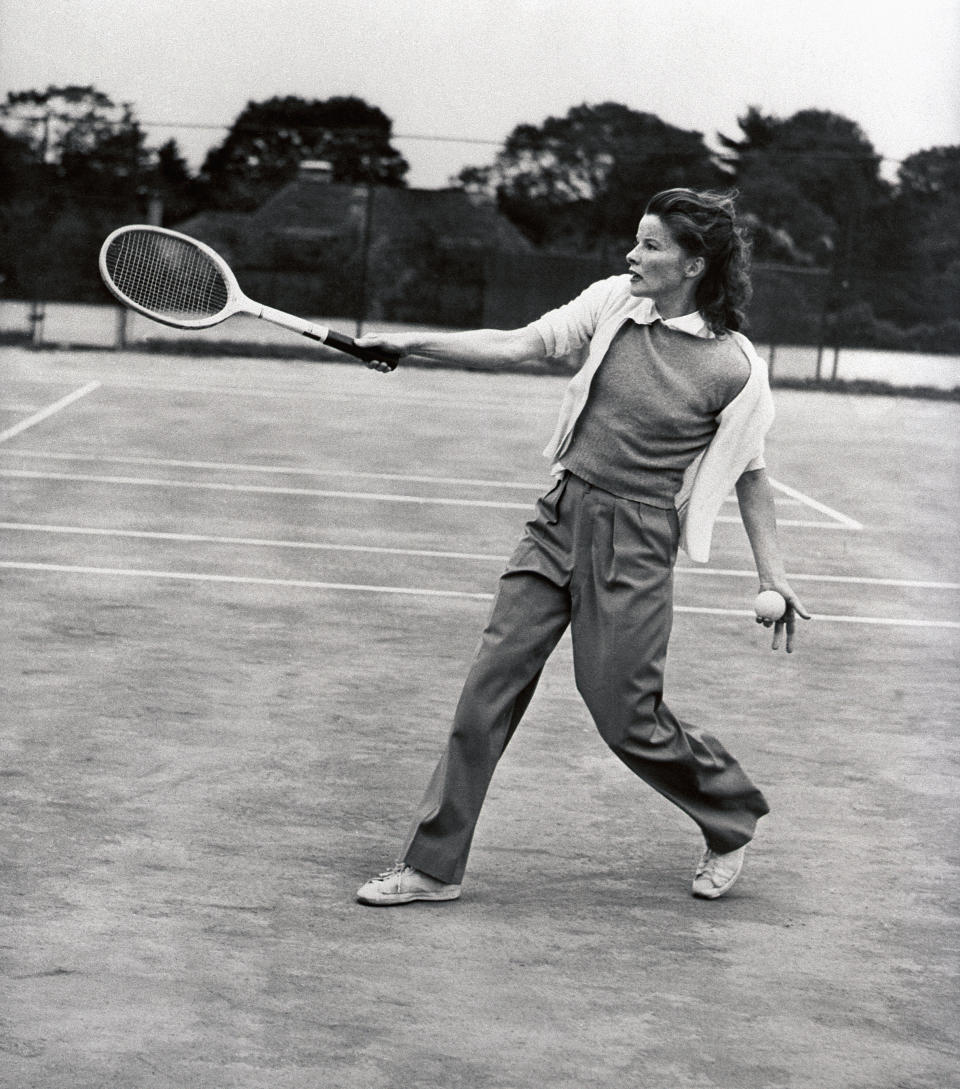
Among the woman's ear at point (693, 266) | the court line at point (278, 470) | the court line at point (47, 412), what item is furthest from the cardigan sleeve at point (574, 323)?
the court line at point (47, 412)

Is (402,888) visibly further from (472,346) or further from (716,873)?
(472,346)

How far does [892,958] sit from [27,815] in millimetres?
2218

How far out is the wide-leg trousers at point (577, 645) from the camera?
4293 millimetres

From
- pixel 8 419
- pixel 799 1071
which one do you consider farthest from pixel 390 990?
pixel 8 419

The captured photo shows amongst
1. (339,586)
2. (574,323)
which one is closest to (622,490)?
(574,323)

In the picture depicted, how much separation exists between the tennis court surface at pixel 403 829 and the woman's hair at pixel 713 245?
1.42 metres

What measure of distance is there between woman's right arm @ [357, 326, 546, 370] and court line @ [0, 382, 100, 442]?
9.45 metres

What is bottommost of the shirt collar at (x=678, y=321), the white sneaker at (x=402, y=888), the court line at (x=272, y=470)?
the court line at (x=272, y=470)

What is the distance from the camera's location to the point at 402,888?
437 centimetres

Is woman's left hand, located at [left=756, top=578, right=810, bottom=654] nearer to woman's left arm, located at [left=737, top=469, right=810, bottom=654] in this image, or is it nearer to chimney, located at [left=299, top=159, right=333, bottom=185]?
woman's left arm, located at [left=737, top=469, right=810, bottom=654]

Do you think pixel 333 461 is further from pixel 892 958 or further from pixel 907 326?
pixel 907 326

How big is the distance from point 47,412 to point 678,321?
1157 cm

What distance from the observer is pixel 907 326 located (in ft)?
79.9

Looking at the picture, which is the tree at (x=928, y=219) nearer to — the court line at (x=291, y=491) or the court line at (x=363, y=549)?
the court line at (x=291, y=491)
